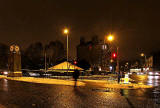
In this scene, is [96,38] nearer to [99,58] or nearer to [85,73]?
[99,58]

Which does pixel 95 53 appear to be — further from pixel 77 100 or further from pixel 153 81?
pixel 77 100

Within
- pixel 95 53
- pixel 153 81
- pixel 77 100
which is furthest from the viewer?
pixel 95 53

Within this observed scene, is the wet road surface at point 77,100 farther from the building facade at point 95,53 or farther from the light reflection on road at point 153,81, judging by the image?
the building facade at point 95,53

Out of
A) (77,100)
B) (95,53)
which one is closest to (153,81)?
(77,100)

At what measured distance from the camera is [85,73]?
40906mm

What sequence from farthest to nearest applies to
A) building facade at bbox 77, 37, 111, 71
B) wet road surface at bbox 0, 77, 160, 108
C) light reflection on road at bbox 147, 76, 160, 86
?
building facade at bbox 77, 37, 111, 71, light reflection on road at bbox 147, 76, 160, 86, wet road surface at bbox 0, 77, 160, 108

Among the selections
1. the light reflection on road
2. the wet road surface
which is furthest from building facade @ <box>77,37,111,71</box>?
the wet road surface

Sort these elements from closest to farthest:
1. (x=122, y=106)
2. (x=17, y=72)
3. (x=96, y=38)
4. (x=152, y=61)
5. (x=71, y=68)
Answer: (x=122, y=106) < (x=17, y=72) < (x=71, y=68) < (x=96, y=38) < (x=152, y=61)

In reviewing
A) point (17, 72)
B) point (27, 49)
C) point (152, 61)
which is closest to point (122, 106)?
point (17, 72)

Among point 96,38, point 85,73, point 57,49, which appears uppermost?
point 96,38

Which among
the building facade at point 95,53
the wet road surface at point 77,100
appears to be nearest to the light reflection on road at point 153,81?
the wet road surface at point 77,100

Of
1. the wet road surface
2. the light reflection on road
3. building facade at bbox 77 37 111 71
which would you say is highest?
building facade at bbox 77 37 111 71

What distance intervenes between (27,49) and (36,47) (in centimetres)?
401

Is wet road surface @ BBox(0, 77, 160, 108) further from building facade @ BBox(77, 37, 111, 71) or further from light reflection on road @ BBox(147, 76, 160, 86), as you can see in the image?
building facade @ BBox(77, 37, 111, 71)
